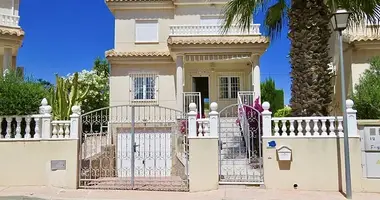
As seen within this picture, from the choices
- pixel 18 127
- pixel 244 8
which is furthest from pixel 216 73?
pixel 18 127

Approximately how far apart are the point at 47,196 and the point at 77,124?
85.4 inches

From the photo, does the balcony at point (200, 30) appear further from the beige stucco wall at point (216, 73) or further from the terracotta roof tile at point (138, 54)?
the beige stucco wall at point (216, 73)

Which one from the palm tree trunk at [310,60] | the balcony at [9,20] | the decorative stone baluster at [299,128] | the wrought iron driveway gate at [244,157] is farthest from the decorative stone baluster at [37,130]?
the balcony at [9,20]

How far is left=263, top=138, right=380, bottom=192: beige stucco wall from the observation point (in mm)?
9250

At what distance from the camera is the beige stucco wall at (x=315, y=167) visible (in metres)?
9.25

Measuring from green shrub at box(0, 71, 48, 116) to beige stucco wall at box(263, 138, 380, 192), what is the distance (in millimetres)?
7374

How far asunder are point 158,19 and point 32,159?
14.4 meters

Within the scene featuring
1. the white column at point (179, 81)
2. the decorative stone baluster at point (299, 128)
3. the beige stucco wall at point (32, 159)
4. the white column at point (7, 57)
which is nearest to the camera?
the decorative stone baluster at point (299, 128)

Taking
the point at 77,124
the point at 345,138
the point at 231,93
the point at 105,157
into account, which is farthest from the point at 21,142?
the point at 231,93

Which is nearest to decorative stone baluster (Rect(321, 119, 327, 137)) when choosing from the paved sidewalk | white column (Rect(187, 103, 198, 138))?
the paved sidewalk

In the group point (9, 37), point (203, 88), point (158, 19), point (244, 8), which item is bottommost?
point (203, 88)

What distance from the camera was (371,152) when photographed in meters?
9.32

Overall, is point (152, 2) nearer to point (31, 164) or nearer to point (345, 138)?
point (31, 164)

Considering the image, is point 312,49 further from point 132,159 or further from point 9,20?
point 9,20
